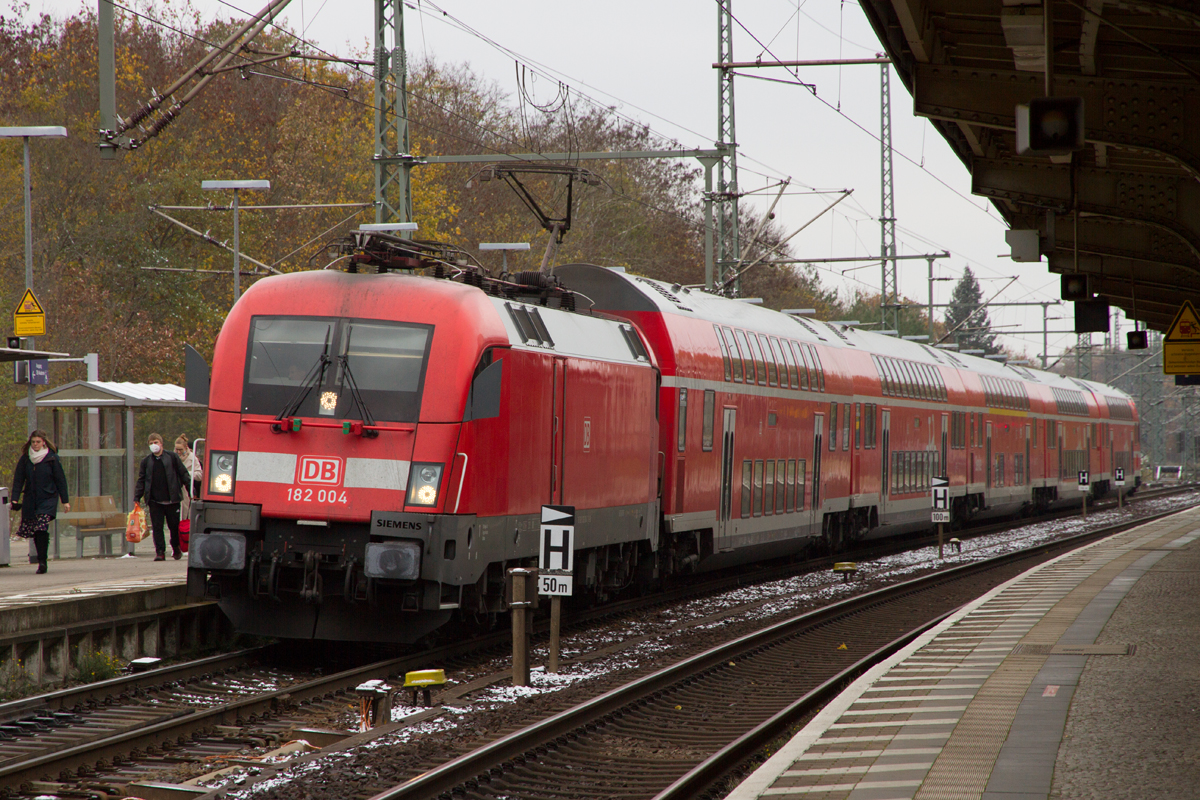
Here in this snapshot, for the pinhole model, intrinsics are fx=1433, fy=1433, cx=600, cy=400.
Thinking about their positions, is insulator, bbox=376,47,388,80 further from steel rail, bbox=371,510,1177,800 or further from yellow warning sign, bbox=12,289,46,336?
steel rail, bbox=371,510,1177,800

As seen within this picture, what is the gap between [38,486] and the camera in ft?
56.4

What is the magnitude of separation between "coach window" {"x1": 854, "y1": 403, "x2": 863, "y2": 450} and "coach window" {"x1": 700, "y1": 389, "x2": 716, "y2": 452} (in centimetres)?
803

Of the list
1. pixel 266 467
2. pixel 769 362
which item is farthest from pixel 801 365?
pixel 266 467

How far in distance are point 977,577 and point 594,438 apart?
1087 cm

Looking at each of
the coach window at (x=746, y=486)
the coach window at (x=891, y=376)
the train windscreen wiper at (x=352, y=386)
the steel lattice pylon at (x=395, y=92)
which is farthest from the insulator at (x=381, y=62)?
the coach window at (x=891, y=376)

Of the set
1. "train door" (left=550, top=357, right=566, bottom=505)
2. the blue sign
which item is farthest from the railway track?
the blue sign

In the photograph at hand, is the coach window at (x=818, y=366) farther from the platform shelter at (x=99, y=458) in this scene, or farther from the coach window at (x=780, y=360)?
the platform shelter at (x=99, y=458)

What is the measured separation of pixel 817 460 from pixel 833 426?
1.06 meters

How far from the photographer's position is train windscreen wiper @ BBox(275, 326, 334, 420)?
12.1m

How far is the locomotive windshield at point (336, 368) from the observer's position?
1205 centimetres

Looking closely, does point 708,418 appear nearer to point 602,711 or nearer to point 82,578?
point 82,578

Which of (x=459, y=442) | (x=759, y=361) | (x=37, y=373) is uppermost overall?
(x=759, y=361)

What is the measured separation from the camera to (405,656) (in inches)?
495

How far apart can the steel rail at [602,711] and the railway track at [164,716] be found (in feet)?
1.75
